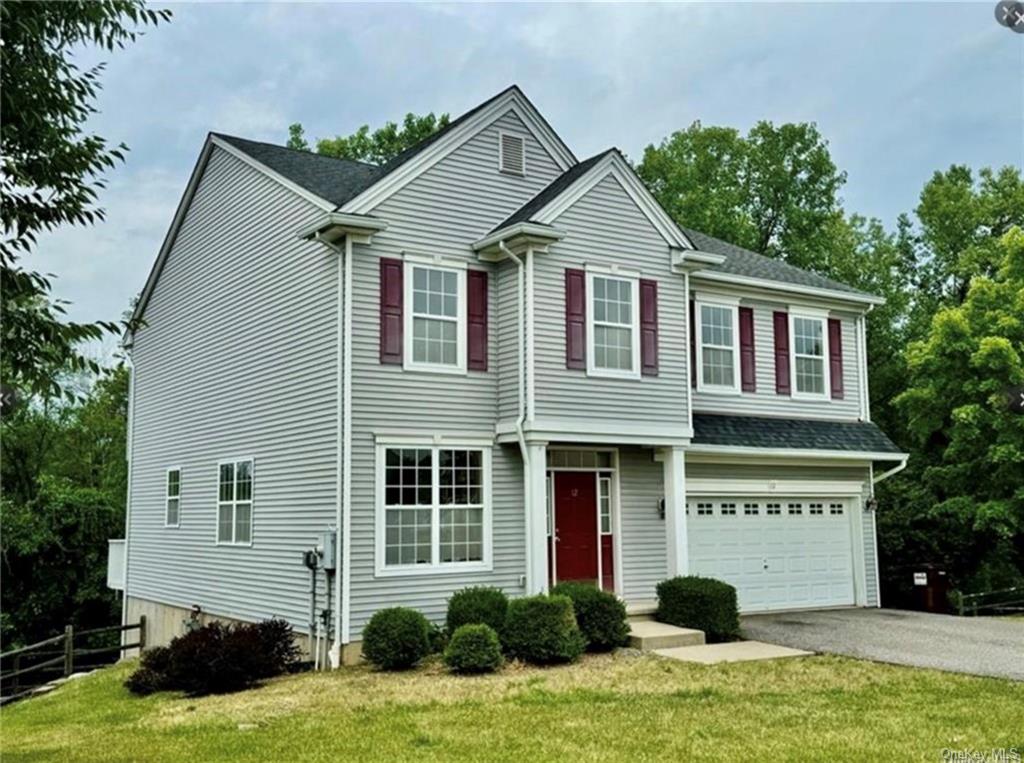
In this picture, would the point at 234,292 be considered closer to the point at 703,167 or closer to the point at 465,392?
the point at 465,392

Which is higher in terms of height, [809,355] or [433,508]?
[809,355]

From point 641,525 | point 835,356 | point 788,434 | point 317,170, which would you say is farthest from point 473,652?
point 835,356

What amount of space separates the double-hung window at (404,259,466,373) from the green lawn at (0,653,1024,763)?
433cm

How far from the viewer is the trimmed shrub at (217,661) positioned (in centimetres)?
1149

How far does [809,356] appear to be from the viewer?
18375 millimetres

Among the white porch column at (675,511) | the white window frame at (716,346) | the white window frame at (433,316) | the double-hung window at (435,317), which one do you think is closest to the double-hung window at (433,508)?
the white window frame at (433,316)

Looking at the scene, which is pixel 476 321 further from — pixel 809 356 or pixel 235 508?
pixel 809 356

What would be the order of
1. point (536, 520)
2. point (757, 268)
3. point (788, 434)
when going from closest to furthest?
point (536, 520), point (788, 434), point (757, 268)

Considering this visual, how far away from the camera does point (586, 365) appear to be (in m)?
14.1

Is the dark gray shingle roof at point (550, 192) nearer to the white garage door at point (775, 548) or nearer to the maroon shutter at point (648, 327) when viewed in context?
the maroon shutter at point (648, 327)

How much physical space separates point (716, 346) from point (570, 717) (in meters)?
9.48

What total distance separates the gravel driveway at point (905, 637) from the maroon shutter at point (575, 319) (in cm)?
486

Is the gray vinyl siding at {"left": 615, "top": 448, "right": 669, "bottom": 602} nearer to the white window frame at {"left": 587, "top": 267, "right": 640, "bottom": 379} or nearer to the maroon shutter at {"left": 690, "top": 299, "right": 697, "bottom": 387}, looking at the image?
the white window frame at {"left": 587, "top": 267, "right": 640, "bottom": 379}

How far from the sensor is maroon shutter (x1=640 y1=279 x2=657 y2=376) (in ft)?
48.4
